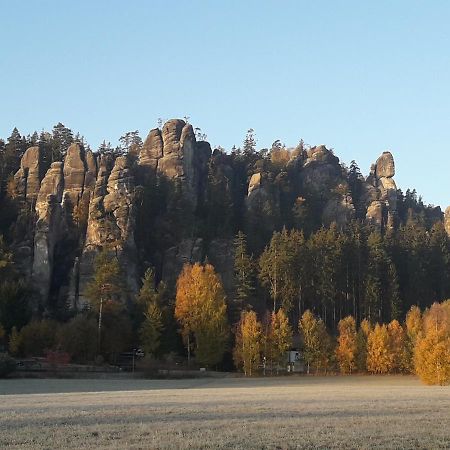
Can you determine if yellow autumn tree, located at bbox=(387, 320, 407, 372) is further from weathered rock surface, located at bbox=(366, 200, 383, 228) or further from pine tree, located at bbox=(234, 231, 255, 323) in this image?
weathered rock surface, located at bbox=(366, 200, 383, 228)

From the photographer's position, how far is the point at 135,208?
9831 centimetres

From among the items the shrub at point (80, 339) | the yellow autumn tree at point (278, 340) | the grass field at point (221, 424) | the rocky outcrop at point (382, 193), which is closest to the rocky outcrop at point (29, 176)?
the shrub at point (80, 339)

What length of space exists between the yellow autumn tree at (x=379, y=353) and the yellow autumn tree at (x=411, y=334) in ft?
7.45

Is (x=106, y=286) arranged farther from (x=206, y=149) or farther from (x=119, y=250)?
(x=206, y=149)

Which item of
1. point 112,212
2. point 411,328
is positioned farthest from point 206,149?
point 411,328

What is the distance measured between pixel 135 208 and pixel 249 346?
33152 mm

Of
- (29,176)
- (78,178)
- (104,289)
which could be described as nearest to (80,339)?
(104,289)

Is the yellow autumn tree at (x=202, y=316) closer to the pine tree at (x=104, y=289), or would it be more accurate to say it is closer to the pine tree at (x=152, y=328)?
the pine tree at (x=152, y=328)

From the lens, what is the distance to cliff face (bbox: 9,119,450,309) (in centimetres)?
9369

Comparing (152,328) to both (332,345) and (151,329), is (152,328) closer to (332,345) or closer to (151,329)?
(151,329)

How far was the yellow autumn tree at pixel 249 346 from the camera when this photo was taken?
7456 cm

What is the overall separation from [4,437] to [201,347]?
56237 millimetres

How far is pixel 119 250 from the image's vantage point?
9281 cm

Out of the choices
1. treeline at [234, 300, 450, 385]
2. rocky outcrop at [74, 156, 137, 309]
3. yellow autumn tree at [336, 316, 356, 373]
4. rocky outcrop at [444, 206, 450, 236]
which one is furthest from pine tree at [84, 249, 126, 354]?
rocky outcrop at [444, 206, 450, 236]
